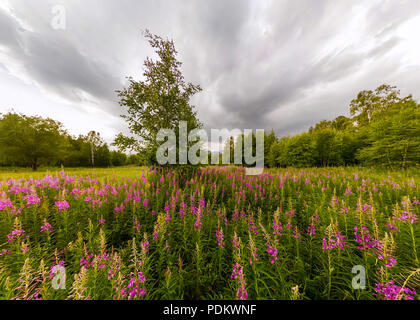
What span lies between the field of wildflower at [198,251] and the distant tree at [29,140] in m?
35.3

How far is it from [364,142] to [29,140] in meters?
55.5

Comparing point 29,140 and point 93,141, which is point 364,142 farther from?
point 93,141

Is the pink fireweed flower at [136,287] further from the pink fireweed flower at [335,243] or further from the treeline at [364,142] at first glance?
the treeline at [364,142]

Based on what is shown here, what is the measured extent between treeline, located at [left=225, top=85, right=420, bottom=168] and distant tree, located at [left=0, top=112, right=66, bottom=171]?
40.3 metres

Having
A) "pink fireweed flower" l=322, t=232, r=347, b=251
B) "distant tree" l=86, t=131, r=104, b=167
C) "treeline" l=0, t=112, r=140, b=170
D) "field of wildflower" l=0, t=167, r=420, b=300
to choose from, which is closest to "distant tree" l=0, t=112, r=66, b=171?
"treeline" l=0, t=112, r=140, b=170

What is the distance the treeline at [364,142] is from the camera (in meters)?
10.1

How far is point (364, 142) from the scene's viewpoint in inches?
615

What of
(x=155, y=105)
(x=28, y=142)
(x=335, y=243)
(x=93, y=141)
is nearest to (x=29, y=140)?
(x=28, y=142)

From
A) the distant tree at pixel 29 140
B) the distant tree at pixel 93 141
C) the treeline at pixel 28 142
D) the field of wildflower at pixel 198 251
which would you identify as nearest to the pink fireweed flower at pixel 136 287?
the field of wildflower at pixel 198 251

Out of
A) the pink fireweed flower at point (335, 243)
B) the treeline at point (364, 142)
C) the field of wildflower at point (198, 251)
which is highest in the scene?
the treeline at point (364, 142)

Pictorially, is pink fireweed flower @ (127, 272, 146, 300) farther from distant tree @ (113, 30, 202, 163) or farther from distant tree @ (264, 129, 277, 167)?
distant tree @ (264, 129, 277, 167)
